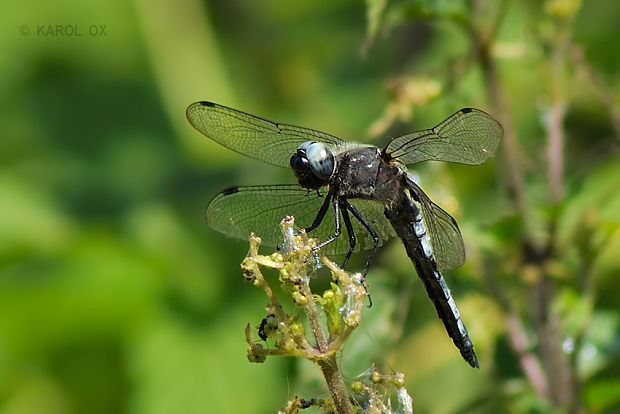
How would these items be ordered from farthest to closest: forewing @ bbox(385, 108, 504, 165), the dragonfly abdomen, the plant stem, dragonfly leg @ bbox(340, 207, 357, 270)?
1. dragonfly leg @ bbox(340, 207, 357, 270)
2. forewing @ bbox(385, 108, 504, 165)
3. the dragonfly abdomen
4. the plant stem

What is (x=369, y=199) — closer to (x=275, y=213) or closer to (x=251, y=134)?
(x=275, y=213)

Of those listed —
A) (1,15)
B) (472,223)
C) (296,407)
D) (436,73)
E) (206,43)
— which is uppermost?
(1,15)

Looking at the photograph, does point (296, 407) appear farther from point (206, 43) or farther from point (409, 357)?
point (206, 43)

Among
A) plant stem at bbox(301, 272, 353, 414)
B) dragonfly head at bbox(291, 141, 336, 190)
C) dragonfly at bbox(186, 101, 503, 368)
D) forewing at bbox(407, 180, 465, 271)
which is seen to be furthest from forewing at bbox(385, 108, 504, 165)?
plant stem at bbox(301, 272, 353, 414)

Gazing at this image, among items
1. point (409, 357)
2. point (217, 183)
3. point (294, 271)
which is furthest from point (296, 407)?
point (217, 183)

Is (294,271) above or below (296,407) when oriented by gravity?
above

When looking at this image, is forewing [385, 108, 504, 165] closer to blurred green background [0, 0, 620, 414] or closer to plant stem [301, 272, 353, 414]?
blurred green background [0, 0, 620, 414]

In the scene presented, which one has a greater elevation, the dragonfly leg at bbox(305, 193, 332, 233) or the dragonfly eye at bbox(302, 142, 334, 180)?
the dragonfly eye at bbox(302, 142, 334, 180)

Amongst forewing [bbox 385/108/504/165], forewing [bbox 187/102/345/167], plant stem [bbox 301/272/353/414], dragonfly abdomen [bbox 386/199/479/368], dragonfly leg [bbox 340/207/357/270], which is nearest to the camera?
plant stem [bbox 301/272/353/414]

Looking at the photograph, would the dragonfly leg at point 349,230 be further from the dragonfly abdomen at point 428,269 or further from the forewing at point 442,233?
the forewing at point 442,233
